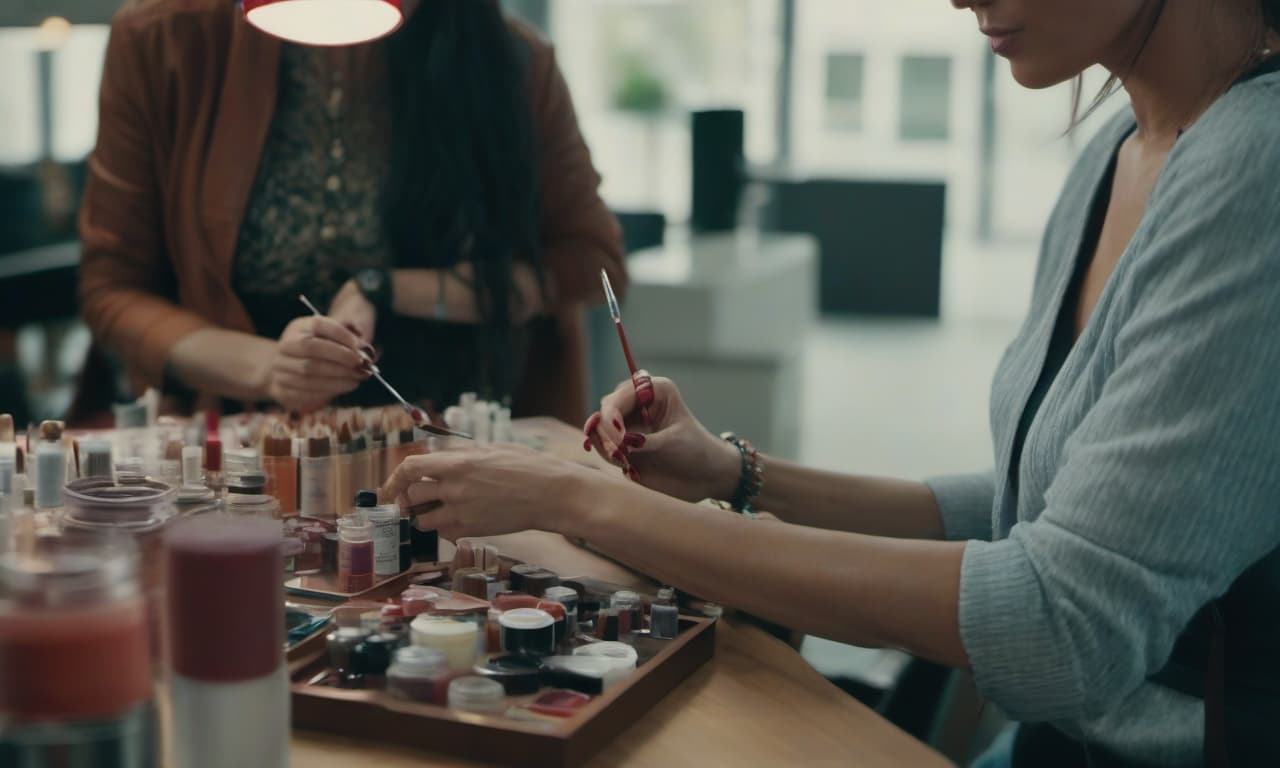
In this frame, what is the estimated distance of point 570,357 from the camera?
235 cm

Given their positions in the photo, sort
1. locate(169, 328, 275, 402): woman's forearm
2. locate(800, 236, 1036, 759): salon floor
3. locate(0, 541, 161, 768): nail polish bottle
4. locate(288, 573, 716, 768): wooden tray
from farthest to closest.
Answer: locate(800, 236, 1036, 759): salon floor
locate(169, 328, 275, 402): woman's forearm
locate(288, 573, 716, 768): wooden tray
locate(0, 541, 161, 768): nail polish bottle

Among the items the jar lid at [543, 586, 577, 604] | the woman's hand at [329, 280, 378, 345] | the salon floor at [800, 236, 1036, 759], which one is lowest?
the salon floor at [800, 236, 1036, 759]

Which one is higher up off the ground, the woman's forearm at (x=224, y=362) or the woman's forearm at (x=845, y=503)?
the woman's forearm at (x=224, y=362)

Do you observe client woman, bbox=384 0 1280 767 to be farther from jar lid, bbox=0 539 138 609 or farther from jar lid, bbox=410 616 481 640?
jar lid, bbox=0 539 138 609

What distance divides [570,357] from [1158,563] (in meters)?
1.42

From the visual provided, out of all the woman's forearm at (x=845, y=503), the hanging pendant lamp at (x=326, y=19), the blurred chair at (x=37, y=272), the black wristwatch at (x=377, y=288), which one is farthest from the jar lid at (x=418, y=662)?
the blurred chair at (x=37, y=272)

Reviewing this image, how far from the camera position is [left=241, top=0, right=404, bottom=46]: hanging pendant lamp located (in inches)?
60.9

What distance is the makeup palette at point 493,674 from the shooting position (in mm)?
994

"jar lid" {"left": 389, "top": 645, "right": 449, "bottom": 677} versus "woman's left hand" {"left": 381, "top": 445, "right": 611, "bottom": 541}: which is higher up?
"woman's left hand" {"left": 381, "top": 445, "right": 611, "bottom": 541}

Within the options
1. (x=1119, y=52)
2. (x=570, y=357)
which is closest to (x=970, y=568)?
(x=1119, y=52)

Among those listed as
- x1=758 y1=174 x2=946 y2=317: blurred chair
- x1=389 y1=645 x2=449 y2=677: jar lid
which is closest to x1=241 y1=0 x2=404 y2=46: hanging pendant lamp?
x1=389 y1=645 x2=449 y2=677: jar lid

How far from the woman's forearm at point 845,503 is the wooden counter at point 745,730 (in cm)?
26

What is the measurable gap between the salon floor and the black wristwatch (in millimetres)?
1324

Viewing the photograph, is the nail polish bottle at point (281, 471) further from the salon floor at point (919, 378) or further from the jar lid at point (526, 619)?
the salon floor at point (919, 378)
